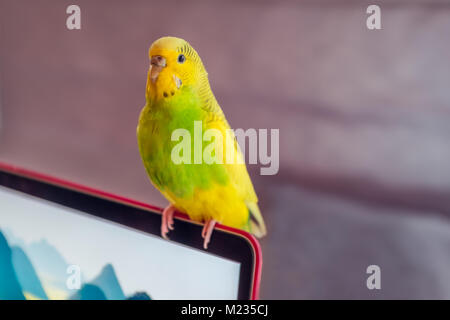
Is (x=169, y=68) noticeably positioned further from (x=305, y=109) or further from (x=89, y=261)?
(x=305, y=109)

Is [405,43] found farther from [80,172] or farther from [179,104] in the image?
[80,172]

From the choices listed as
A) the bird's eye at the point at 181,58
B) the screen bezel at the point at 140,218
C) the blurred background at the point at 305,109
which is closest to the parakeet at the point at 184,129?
the bird's eye at the point at 181,58

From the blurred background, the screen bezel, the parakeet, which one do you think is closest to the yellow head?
the parakeet

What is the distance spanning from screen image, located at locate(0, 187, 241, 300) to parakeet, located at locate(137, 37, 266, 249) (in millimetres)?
108

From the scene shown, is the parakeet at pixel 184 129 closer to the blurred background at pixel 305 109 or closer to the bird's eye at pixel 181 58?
the bird's eye at pixel 181 58

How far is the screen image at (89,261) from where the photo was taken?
39 centimetres

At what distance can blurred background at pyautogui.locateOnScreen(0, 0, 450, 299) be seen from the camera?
2.43 feet

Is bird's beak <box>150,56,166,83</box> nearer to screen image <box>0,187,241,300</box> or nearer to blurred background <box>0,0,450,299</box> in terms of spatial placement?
screen image <box>0,187,241,300</box>

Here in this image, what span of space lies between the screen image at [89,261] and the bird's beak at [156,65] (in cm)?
19

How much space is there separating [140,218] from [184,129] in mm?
160

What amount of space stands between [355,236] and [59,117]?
690 millimetres

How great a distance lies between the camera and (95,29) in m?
0.88

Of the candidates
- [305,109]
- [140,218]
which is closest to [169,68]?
[140,218]

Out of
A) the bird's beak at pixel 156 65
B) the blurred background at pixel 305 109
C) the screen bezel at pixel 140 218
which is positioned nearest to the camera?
the screen bezel at pixel 140 218
